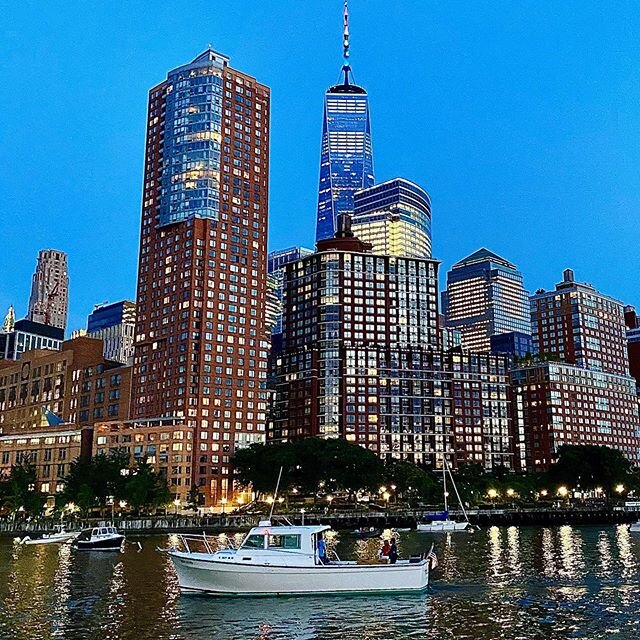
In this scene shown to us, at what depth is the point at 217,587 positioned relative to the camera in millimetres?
65500

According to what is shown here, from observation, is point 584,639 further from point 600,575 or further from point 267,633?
point 600,575

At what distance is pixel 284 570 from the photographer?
6419 centimetres

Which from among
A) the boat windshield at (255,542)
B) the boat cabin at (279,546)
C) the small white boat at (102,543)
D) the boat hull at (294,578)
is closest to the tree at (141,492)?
the small white boat at (102,543)

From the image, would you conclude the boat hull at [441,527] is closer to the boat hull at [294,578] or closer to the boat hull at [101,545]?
the boat hull at [101,545]

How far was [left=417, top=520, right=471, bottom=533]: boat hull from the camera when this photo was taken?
169 metres

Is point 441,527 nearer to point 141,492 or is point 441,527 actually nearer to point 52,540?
point 141,492

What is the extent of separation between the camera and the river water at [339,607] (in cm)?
5281

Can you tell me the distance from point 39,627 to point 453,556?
63554 millimetres

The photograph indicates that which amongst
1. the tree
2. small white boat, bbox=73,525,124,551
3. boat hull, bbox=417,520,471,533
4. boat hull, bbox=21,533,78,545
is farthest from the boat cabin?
the tree

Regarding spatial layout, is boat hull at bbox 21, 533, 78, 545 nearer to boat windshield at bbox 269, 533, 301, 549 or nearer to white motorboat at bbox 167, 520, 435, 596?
white motorboat at bbox 167, 520, 435, 596

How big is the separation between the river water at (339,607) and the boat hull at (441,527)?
71331mm

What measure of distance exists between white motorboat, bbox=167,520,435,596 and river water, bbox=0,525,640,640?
94 centimetres

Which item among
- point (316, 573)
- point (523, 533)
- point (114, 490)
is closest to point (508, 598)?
point (316, 573)

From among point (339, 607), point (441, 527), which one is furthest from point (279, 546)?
point (441, 527)
